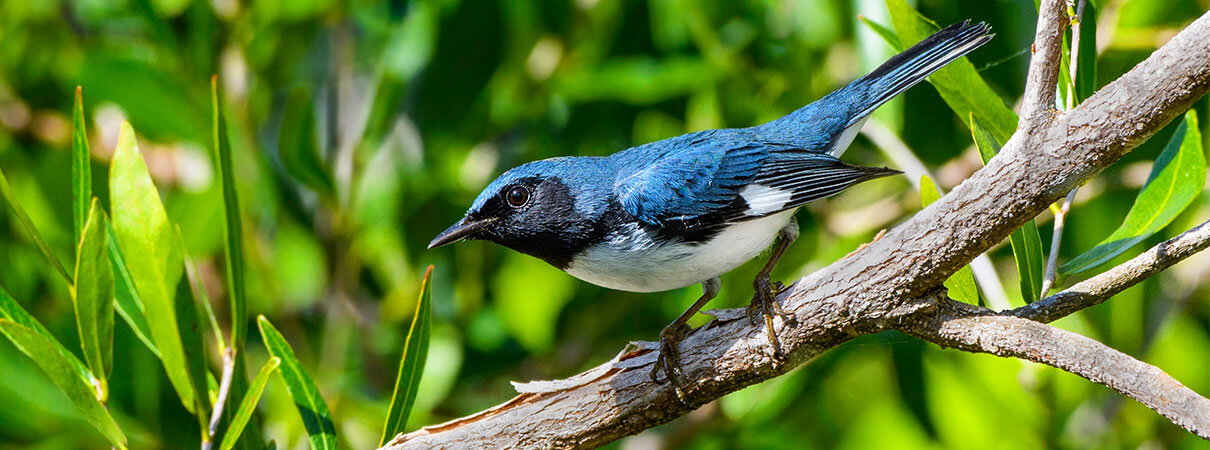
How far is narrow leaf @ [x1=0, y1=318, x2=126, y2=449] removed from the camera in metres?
1.97

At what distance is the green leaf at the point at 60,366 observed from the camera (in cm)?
196

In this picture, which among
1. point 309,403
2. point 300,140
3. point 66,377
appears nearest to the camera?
point 66,377

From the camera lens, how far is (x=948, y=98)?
6.80 ft

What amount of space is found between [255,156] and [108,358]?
1757mm

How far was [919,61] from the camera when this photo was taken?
2.43 meters

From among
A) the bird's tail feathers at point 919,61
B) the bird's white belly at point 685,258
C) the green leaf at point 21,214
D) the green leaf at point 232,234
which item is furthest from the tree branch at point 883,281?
the green leaf at point 21,214

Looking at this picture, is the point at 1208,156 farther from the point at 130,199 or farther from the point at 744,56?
the point at 130,199

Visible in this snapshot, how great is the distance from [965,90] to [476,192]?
222 cm

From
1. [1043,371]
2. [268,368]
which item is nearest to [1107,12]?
[1043,371]

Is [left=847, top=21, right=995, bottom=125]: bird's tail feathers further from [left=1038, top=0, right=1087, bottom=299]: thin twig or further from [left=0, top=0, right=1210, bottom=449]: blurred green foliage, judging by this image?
[left=0, top=0, right=1210, bottom=449]: blurred green foliage

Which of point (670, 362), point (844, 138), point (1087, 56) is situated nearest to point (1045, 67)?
point (1087, 56)

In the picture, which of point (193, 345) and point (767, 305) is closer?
point (767, 305)

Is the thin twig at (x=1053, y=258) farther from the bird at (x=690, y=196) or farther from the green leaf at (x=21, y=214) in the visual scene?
the green leaf at (x=21, y=214)

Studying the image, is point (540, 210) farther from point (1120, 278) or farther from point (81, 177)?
point (1120, 278)
